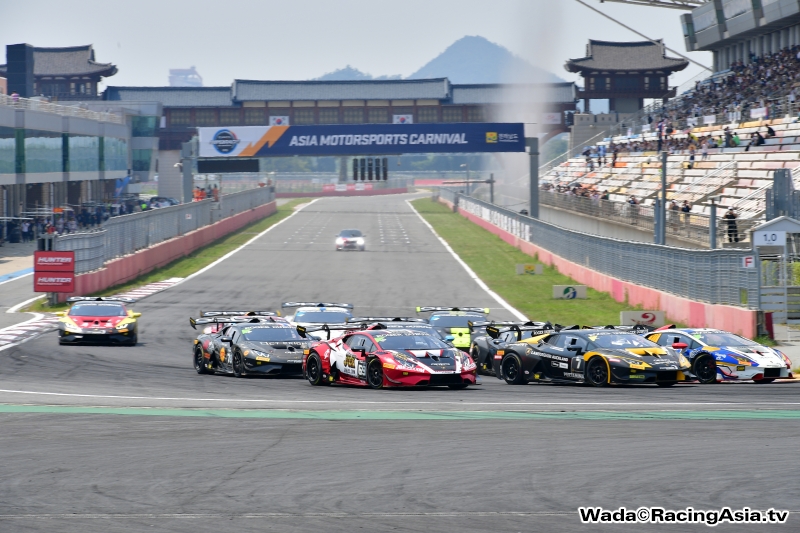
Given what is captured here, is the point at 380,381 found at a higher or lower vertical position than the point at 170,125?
lower

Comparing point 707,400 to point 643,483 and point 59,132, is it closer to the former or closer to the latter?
point 643,483

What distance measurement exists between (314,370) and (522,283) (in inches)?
1077

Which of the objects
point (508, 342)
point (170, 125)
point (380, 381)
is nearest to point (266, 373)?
point (380, 381)

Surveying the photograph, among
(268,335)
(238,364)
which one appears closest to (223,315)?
(268,335)

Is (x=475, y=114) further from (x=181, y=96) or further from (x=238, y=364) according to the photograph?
(x=238, y=364)

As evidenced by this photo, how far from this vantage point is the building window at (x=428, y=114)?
11406 cm

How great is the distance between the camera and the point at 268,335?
909 inches

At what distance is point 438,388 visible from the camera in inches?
803

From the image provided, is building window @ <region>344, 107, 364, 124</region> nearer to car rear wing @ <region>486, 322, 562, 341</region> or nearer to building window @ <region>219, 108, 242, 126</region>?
building window @ <region>219, 108, 242, 126</region>

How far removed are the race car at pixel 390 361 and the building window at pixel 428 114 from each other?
94512mm

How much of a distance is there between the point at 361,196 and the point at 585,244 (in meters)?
110

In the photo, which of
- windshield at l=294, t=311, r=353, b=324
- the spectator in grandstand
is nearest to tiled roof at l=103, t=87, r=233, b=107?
the spectator in grandstand

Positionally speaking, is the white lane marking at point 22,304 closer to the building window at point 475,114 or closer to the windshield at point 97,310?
the windshield at point 97,310

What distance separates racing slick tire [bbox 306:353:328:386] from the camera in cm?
2102
